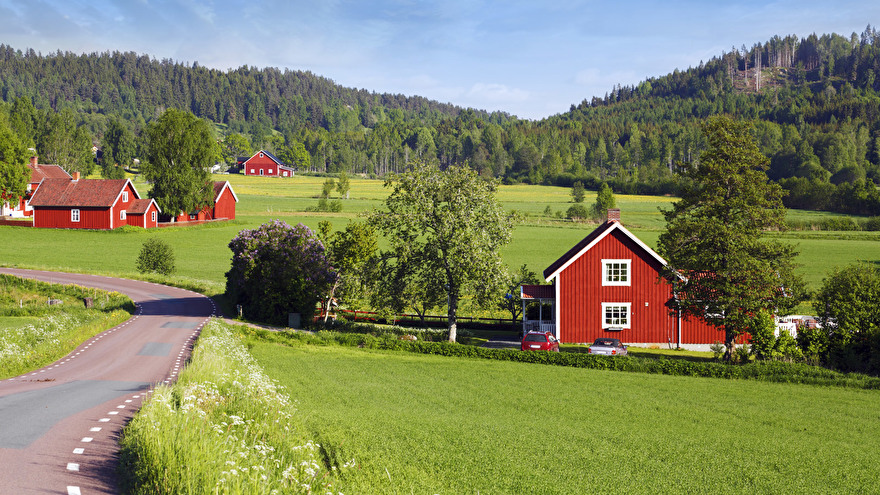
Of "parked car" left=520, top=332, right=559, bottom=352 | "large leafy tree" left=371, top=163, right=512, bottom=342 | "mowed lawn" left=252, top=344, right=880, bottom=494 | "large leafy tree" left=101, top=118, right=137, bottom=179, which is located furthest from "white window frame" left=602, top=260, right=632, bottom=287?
"large leafy tree" left=101, top=118, right=137, bottom=179

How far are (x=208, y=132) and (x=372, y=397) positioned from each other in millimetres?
83911

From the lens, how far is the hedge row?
28.4m

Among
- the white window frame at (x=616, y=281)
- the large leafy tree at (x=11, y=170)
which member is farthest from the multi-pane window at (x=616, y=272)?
the large leafy tree at (x=11, y=170)

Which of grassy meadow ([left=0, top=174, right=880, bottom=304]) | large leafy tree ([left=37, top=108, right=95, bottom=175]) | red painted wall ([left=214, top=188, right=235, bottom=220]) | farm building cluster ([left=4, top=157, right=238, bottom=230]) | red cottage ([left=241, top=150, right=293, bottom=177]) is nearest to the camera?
grassy meadow ([left=0, top=174, right=880, bottom=304])

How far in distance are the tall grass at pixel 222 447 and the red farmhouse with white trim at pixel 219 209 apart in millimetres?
85330

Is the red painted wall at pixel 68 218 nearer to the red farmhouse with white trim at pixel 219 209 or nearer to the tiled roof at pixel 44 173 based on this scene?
the tiled roof at pixel 44 173

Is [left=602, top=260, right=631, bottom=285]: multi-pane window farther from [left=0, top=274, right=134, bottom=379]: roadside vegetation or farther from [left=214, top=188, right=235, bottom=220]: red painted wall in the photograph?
[left=214, top=188, right=235, bottom=220]: red painted wall

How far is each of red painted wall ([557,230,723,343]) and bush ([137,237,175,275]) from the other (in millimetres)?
38797

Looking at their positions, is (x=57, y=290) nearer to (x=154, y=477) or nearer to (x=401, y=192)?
(x=401, y=192)

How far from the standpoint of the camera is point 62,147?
14362cm

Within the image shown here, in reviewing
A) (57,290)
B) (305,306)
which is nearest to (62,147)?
(57,290)

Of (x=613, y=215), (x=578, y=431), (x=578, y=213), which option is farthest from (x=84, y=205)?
(x=578, y=431)

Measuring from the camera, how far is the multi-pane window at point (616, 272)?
4262 cm

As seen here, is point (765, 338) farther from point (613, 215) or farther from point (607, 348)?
point (613, 215)
